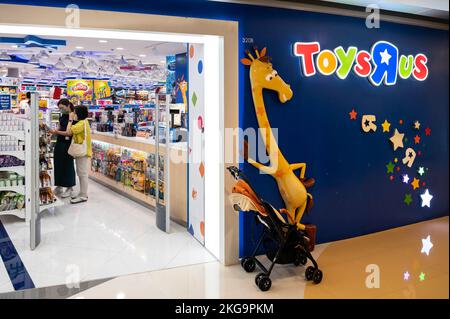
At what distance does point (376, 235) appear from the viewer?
16.6ft

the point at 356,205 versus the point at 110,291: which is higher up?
the point at 356,205

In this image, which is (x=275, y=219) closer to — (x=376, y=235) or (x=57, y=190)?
(x=376, y=235)

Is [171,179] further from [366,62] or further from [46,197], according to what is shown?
[366,62]

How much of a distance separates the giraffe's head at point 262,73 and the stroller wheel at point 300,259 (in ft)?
5.51

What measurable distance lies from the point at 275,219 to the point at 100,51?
24.2 feet

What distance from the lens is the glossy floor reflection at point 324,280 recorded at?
3.40m

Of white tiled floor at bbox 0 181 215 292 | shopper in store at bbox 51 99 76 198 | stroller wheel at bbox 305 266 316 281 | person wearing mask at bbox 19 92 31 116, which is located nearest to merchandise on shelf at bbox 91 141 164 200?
white tiled floor at bbox 0 181 215 292

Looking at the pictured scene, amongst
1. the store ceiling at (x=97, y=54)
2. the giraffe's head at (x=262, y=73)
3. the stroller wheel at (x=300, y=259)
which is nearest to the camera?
the stroller wheel at (x=300, y=259)

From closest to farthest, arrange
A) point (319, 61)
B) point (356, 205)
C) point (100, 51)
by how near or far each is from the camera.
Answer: point (319, 61) → point (356, 205) → point (100, 51)

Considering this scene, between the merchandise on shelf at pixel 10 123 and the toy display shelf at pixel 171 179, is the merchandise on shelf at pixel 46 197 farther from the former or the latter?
the toy display shelf at pixel 171 179

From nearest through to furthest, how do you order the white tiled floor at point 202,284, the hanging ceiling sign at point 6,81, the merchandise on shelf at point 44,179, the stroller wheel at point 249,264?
the white tiled floor at point 202,284, the stroller wheel at point 249,264, the merchandise on shelf at point 44,179, the hanging ceiling sign at point 6,81

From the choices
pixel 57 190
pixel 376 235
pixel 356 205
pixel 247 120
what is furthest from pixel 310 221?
pixel 57 190

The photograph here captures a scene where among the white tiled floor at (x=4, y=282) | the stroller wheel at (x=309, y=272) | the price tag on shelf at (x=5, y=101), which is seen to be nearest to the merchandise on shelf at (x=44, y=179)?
the white tiled floor at (x=4, y=282)

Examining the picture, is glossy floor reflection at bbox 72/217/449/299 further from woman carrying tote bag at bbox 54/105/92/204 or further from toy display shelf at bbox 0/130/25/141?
woman carrying tote bag at bbox 54/105/92/204
